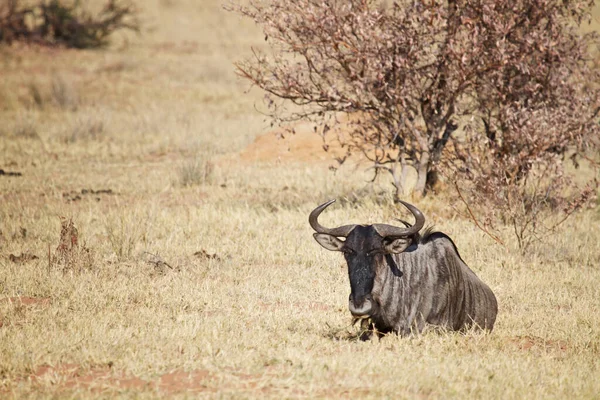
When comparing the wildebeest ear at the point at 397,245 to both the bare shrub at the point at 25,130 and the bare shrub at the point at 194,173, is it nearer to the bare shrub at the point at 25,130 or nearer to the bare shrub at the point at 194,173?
the bare shrub at the point at 194,173

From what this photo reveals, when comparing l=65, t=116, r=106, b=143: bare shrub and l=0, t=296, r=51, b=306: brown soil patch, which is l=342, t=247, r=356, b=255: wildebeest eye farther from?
l=65, t=116, r=106, b=143: bare shrub

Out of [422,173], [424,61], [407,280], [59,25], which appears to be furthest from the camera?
[59,25]

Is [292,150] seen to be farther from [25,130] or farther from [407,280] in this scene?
[407,280]

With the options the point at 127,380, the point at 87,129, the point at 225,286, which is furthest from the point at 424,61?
the point at 87,129

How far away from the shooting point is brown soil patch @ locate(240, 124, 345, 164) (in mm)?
17797

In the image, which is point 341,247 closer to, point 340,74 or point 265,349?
point 265,349

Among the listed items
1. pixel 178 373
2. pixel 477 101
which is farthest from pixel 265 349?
pixel 477 101

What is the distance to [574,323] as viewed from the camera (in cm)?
752

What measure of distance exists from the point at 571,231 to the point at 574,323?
4.41 metres

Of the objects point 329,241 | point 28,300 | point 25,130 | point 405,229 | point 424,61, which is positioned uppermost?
point 424,61

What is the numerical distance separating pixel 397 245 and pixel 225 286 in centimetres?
260

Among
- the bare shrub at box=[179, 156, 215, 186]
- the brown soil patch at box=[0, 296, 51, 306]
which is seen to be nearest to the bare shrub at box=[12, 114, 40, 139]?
the bare shrub at box=[179, 156, 215, 186]

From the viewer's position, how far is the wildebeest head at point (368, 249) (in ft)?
21.3

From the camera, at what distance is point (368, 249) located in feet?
21.7
